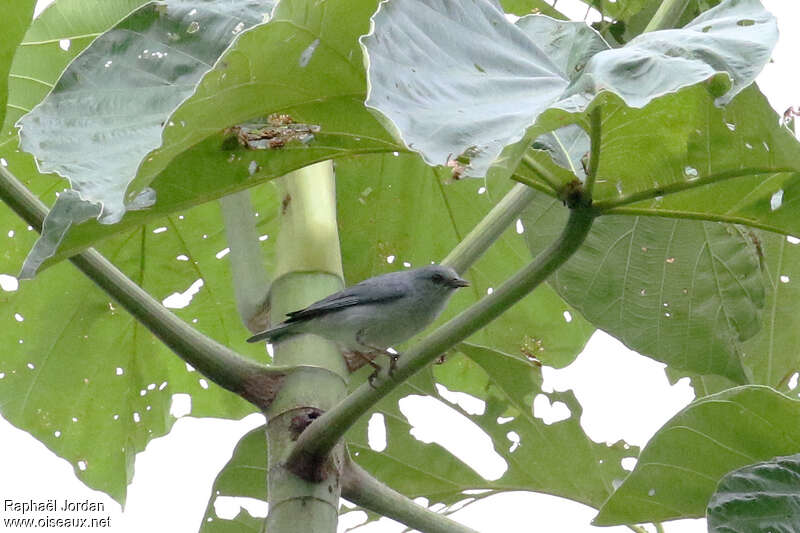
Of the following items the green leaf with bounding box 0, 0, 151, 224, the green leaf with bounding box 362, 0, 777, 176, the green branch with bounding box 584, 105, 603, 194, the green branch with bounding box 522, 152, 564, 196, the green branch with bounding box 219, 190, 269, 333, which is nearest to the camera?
the green leaf with bounding box 362, 0, 777, 176

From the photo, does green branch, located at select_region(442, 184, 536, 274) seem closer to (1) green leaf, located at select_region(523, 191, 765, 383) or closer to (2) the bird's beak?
(1) green leaf, located at select_region(523, 191, 765, 383)

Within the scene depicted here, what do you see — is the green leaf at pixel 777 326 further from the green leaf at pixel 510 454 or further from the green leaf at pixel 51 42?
the green leaf at pixel 51 42

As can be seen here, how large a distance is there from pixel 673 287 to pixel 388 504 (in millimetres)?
1120

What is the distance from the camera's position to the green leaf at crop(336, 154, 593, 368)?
3521 millimetres

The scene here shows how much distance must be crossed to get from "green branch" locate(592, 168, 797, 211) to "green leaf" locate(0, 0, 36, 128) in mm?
1064

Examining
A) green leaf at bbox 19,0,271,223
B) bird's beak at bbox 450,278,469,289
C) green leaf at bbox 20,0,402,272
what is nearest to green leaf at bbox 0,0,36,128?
green leaf at bbox 19,0,271,223

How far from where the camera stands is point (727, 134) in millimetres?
1911

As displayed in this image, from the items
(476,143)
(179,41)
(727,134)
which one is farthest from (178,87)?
(727,134)

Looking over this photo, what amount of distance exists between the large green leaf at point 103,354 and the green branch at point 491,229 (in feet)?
4.20

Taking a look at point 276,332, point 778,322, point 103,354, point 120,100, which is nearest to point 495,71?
point 120,100

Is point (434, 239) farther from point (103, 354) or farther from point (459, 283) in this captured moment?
point (103, 354)

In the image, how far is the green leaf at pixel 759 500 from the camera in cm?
212

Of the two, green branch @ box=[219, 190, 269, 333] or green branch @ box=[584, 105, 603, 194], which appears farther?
green branch @ box=[219, 190, 269, 333]

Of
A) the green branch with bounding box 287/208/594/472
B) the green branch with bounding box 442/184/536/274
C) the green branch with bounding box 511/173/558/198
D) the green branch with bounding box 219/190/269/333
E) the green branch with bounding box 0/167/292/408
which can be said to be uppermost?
the green branch with bounding box 219/190/269/333
